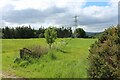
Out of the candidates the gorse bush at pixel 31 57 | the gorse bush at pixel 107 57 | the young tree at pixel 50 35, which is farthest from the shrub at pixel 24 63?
the young tree at pixel 50 35

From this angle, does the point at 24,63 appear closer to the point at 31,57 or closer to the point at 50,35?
the point at 31,57

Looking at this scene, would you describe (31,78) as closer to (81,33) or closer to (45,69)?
(45,69)

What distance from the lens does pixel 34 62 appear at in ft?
65.7

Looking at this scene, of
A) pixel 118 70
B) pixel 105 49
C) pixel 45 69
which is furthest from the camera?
pixel 45 69

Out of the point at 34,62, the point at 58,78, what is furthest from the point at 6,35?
the point at 58,78

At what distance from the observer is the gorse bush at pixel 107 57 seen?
848 centimetres

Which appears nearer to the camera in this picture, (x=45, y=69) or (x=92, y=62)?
(x=92, y=62)

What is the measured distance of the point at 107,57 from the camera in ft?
28.6

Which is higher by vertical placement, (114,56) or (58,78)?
(114,56)

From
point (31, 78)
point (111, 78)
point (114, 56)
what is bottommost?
point (31, 78)

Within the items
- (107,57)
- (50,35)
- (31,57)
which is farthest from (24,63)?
(50,35)

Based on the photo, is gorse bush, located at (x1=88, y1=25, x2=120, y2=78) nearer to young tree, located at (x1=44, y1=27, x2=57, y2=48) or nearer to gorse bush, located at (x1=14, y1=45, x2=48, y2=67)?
gorse bush, located at (x1=14, y1=45, x2=48, y2=67)

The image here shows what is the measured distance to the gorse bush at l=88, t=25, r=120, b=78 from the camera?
8.48 m

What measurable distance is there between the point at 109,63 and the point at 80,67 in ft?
16.0
